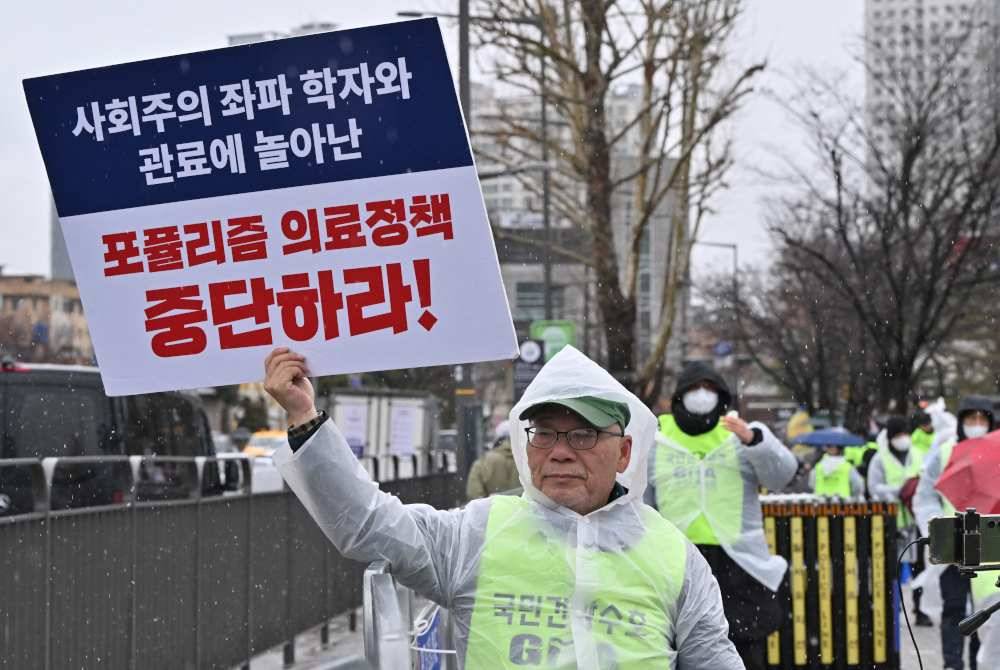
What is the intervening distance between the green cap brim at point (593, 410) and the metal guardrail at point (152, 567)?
3.53 metres

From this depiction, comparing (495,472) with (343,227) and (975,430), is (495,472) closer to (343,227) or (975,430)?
(975,430)

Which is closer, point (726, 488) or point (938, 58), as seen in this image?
point (726, 488)

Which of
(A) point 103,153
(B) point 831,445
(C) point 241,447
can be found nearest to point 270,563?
(A) point 103,153

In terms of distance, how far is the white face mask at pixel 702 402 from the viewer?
9000 millimetres

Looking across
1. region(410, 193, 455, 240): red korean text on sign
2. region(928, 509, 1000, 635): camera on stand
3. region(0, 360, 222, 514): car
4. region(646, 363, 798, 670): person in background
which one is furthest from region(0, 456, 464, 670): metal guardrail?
region(928, 509, 1000, 635): camera on stand

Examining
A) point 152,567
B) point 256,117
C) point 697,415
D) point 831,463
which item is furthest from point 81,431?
point 256,117

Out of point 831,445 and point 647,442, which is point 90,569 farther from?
point 831,445

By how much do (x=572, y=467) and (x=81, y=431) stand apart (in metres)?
9.56

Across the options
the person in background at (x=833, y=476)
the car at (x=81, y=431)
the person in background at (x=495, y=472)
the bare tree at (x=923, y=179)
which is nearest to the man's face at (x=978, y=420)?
the person in background at (x=495, y=472)

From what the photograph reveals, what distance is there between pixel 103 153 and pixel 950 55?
82.9 feet

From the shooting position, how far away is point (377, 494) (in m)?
3.95

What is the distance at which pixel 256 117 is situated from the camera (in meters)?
4.55

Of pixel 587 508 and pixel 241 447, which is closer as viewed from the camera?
pixel 587 508

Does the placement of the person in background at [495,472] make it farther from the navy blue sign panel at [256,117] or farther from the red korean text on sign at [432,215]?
the red korean text on sign at [432,215]
